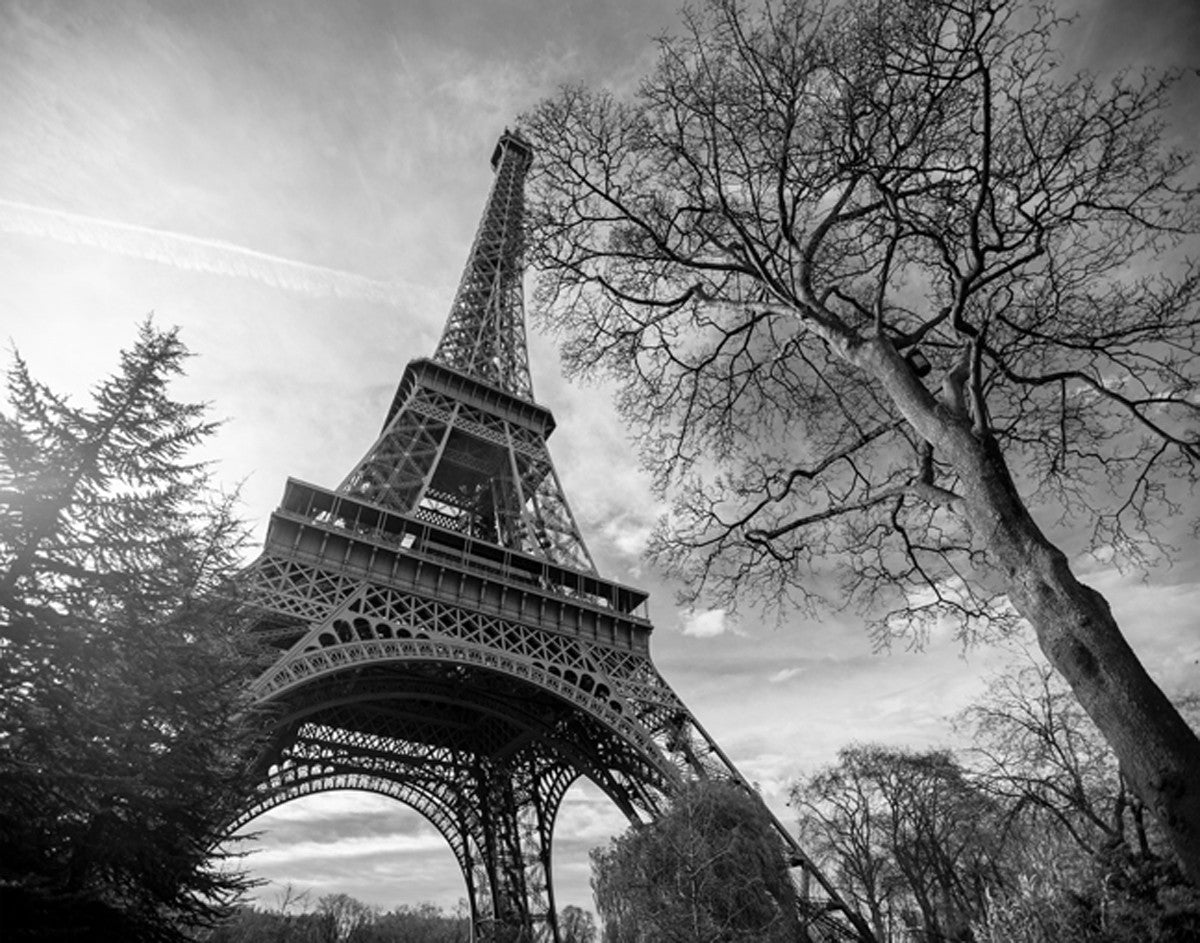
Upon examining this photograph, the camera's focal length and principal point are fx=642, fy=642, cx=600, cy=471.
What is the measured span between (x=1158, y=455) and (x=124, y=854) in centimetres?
1101

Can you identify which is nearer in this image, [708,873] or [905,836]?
[708,873]

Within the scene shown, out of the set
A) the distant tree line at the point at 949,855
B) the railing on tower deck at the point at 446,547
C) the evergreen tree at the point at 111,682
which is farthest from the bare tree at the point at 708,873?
the evergreen tree at the point at 111,682

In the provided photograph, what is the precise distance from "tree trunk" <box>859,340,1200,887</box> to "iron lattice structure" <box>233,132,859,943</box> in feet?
41.7

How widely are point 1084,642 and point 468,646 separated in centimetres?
1721

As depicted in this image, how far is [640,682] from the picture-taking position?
21031 mm

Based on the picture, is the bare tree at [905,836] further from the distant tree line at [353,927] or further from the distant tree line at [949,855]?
the distant tree line at [353,927]

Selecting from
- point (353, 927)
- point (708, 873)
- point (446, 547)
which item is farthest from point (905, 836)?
point (353, 927)

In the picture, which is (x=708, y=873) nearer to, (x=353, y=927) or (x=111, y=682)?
(x=111, y=682)

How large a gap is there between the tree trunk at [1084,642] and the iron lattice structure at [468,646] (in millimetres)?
12700

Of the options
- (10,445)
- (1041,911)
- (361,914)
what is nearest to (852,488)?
(1041,911)

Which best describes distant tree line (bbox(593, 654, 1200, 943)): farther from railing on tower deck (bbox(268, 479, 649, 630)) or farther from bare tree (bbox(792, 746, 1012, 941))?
railing on tower deck (bbox(268, 479, 649, 630))

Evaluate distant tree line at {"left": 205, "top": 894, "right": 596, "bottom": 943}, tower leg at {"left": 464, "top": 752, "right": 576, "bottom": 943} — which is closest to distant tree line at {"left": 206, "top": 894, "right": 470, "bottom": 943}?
distant tree line at {"left": 205, "top": 894, "right": 596, "bottom": 943}

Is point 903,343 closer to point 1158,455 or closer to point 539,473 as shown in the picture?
point 1158,455

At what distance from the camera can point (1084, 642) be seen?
323 cm
